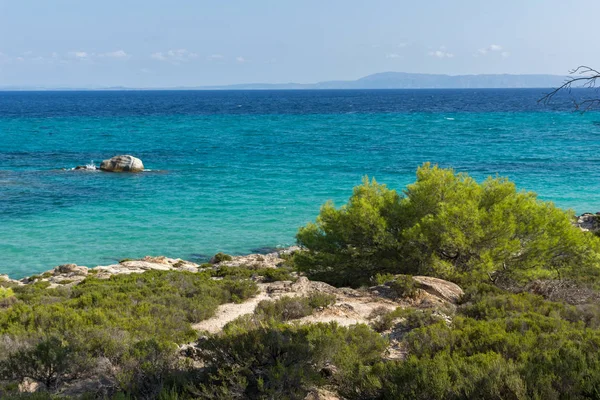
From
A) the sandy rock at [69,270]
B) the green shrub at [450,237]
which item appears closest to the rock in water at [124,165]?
the sandy rock at [69,270]

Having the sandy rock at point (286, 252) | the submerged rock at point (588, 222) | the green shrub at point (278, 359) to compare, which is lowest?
the sandy rock at point (286, 252)

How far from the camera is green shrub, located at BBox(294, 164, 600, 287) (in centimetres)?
1205

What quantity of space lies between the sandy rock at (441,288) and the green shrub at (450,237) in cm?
63

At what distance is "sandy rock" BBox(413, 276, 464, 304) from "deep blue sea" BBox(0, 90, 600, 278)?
4173 mm

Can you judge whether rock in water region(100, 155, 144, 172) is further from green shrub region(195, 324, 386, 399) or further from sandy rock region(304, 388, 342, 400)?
sandy rock region(304, 388, 342, 400)

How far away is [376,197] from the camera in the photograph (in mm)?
13898

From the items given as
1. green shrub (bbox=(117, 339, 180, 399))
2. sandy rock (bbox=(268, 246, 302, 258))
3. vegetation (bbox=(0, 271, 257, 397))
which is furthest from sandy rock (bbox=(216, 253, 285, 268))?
green shrub (bbox=(117, 339, 180, 399))

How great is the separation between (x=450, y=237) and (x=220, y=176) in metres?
27.3

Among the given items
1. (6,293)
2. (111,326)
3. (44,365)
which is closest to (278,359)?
(44,365)

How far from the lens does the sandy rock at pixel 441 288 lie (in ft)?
36.6

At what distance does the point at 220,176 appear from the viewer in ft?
124

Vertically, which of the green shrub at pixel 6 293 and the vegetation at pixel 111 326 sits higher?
the vegetation at pixel 111 326

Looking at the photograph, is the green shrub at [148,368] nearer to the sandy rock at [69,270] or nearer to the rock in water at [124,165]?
the sandy rock at [69,270]

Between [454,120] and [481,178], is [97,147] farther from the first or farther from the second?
[454,120]
